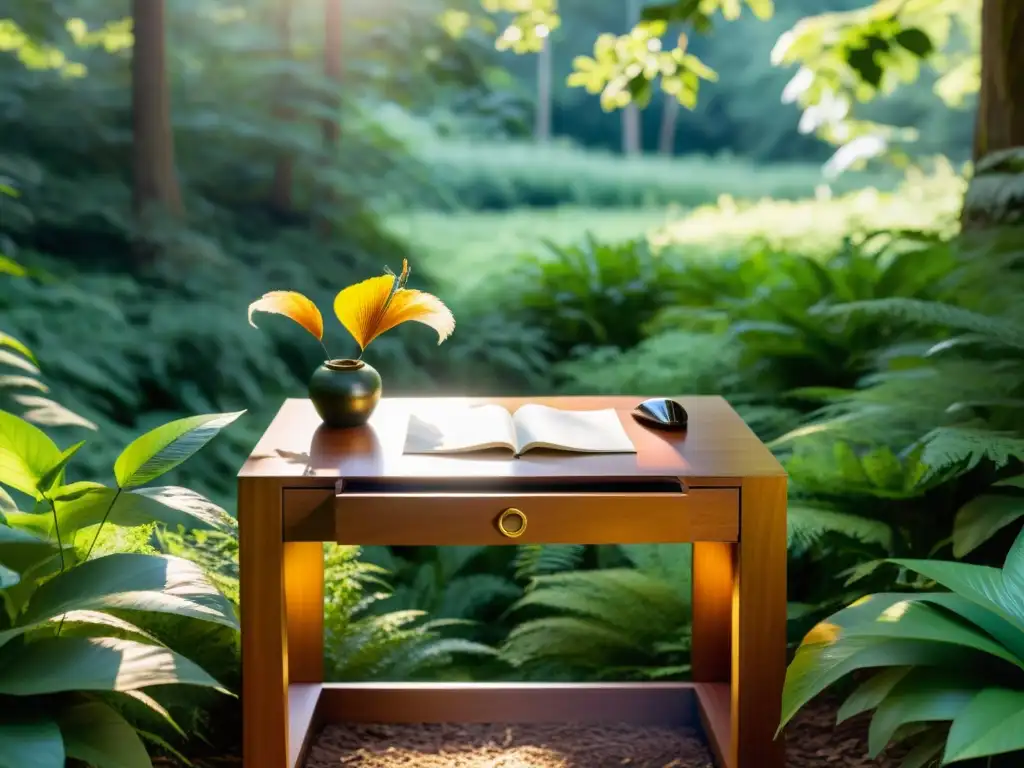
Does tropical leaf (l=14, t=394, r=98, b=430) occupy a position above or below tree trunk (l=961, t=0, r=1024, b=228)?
below

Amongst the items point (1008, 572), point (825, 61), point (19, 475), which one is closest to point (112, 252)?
point (825, 61)

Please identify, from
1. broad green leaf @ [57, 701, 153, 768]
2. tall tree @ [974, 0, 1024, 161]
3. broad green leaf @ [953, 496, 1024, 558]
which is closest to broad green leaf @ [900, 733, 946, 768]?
broad green leaf @ [953, 496, 1024, 558]

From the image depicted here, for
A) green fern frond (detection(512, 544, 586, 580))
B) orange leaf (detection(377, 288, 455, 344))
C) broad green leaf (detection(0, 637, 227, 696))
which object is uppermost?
orange leaf (detection(377, 288, 455, 344))

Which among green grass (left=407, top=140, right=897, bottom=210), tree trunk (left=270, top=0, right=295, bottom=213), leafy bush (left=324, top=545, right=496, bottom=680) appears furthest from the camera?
green grass (left=407, top=140, right=897, bottom=210)

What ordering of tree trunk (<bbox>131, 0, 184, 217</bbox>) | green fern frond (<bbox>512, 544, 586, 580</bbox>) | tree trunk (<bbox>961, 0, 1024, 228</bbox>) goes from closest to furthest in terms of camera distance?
1. green fern frond (<bbox>512, 544, 586, 580</bbox>)
2. tree trunk (<bbox>961, 0, 1024, 228</bbox>)
3. tree trunk (<bbox>131, 0, 184, 217</bbox>)

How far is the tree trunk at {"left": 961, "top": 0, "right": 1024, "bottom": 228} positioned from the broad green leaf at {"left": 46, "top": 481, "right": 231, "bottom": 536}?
2657 mm

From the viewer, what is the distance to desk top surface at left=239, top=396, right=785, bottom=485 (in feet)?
5.70

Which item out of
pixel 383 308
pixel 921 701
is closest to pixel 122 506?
pixel 383 308

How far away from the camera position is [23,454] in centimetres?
187

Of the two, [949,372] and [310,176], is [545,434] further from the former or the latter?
[310,176]

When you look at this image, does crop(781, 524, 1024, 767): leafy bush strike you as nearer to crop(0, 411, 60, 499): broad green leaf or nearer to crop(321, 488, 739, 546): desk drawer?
crop(321, 488, 739, 546): desk drawer

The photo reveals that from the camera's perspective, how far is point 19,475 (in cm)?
187

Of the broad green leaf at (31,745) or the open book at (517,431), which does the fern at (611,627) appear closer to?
the open book at (517,431)

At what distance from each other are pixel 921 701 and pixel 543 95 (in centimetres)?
1088
